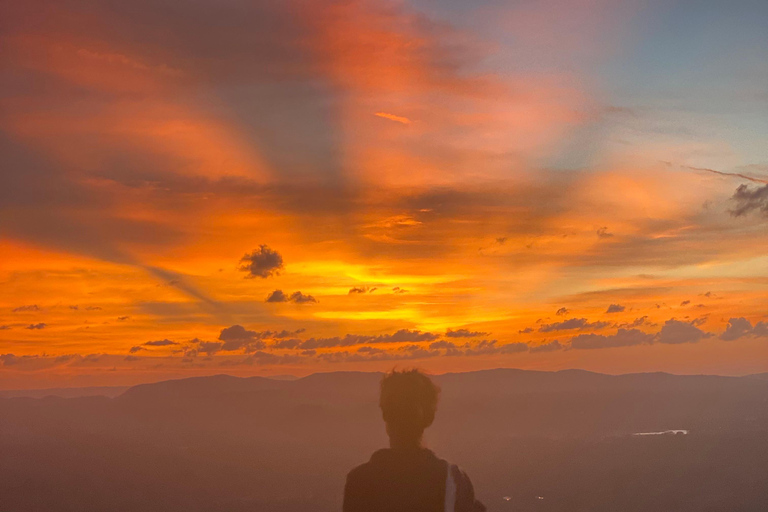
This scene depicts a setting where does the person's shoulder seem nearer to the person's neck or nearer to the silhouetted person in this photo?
the silhouetted person

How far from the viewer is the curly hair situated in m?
7.31

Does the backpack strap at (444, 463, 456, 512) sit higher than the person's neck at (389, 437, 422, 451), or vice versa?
the person's neck at (389, 437, 422, 451)

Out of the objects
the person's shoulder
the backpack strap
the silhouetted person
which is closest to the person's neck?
the silhouetted person

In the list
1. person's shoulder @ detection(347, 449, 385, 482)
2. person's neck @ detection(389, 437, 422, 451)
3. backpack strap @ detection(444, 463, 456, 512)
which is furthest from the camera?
person's neck @ detection(389, 437, 422, 451)

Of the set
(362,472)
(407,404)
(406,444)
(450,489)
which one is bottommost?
(450,489)

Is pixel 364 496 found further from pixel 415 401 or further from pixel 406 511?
pixel 415 401

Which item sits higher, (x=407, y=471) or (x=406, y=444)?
(x=406, y=444)

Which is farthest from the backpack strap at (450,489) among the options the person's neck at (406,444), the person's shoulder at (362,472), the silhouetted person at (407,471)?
the person's shoulder at (362,472)

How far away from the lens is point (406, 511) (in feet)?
22.2

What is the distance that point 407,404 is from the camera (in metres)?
7.35

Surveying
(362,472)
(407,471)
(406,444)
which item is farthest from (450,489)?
(362,472)

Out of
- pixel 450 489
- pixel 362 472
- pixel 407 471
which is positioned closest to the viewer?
pixel 450 489

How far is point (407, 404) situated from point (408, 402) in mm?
24

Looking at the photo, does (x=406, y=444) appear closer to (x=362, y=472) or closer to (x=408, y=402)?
(x=408, y=402)
